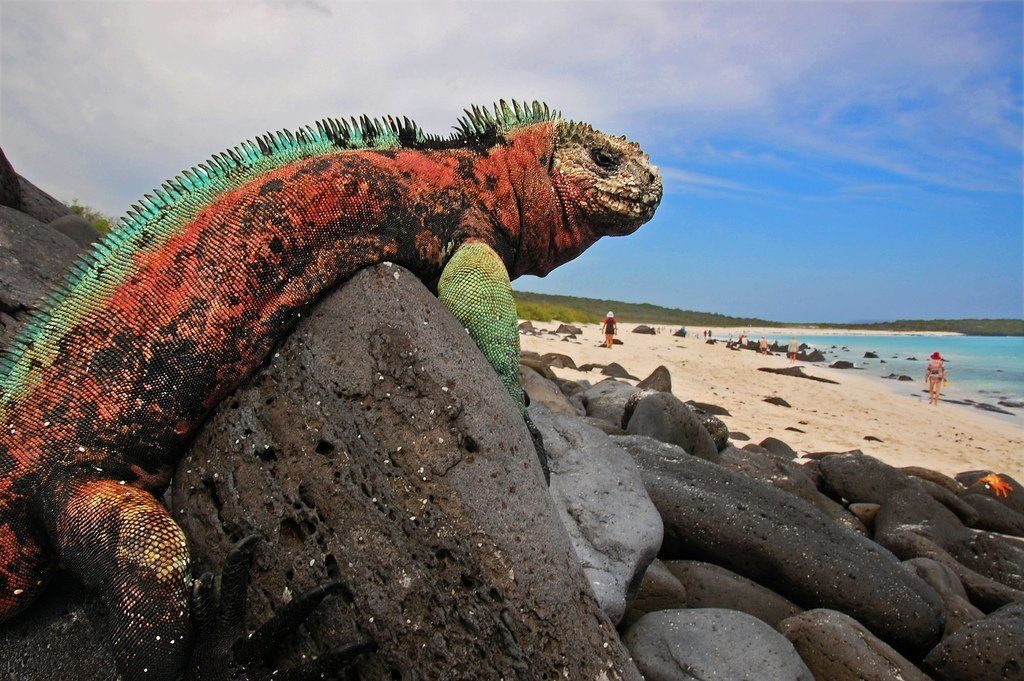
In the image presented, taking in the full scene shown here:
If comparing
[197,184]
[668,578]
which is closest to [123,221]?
[197,184]

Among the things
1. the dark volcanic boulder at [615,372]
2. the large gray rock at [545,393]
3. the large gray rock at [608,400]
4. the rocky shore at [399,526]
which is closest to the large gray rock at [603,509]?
the rocky shore at [399,526]

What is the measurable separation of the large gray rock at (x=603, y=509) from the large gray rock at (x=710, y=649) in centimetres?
30

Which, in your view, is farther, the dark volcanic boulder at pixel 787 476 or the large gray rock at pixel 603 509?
the dark volcanic boulder at pixel 787 476

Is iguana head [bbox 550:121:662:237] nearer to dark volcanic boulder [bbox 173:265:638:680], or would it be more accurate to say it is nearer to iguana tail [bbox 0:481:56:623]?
dark volcanic boulder [bbox 173:265:638:680]

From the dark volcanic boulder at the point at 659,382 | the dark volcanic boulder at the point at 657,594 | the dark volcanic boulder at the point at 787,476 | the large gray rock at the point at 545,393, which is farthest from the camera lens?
the dark volcanic boulder at the point at 659,382

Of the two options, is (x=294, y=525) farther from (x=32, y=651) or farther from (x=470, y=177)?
(x=470, y=177)

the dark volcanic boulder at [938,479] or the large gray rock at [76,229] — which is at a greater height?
the large gray rock at [76,229]

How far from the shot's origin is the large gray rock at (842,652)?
14.5 feet

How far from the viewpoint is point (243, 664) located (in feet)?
9.19

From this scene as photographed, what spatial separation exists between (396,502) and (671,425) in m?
6.22

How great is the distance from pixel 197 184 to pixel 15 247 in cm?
249

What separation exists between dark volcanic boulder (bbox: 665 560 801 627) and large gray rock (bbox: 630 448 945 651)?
7.5 inches

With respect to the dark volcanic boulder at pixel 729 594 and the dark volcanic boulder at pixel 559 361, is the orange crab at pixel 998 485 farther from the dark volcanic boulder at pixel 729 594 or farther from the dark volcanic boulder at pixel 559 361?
the dark volcanic boulder at pixel 559 361

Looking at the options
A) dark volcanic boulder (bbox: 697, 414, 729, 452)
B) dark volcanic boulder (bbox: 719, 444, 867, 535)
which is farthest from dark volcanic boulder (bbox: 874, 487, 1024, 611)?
dark volcanic boulder (bbox: 697, 414, 729, 452)
